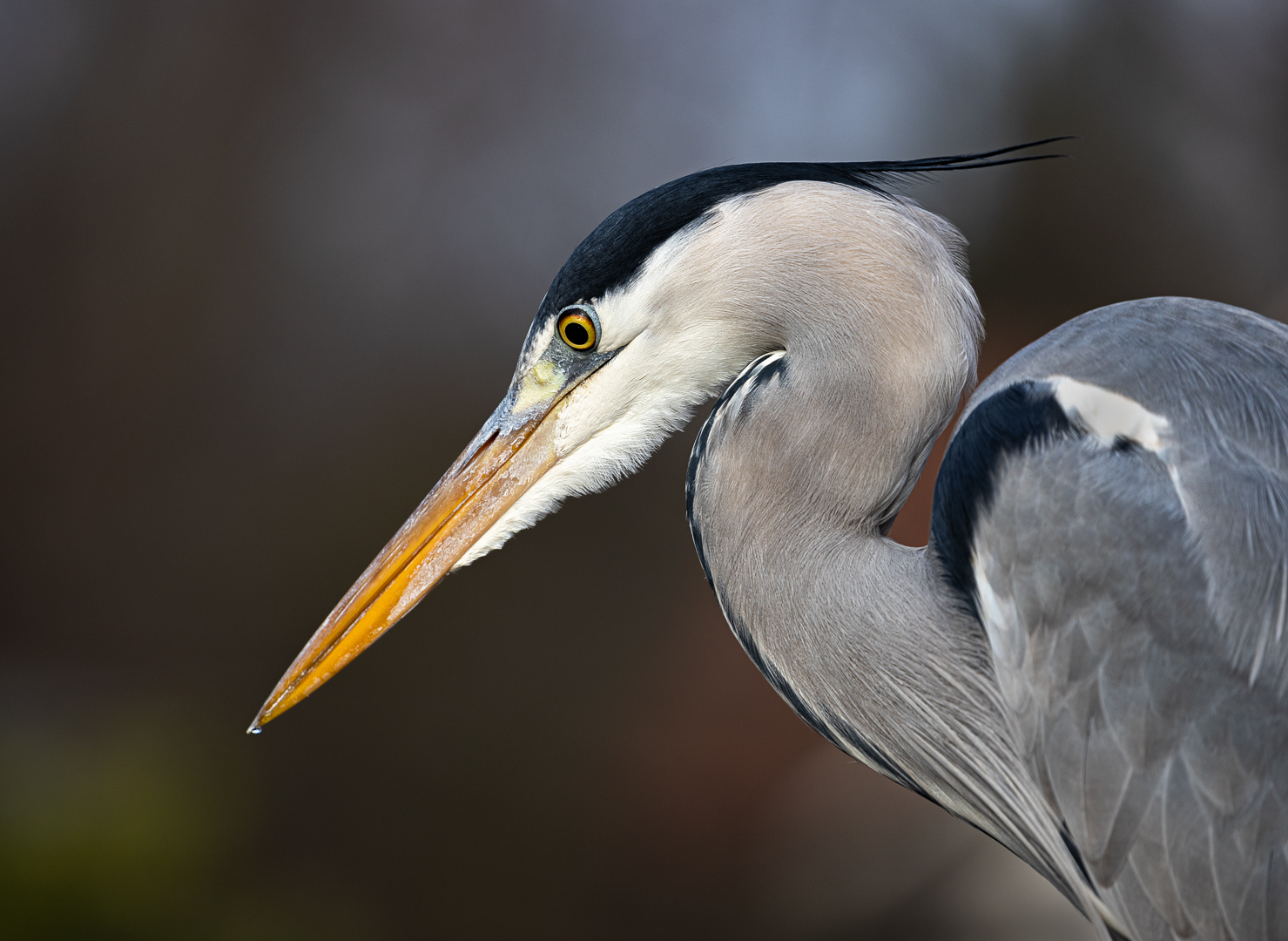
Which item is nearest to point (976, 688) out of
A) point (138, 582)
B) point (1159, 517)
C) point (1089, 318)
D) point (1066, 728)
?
point (1066, 728)

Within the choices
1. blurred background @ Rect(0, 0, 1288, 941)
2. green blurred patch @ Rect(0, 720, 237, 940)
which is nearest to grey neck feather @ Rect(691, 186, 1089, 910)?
blurred background @ Rect(0, 0, 1288, 941)

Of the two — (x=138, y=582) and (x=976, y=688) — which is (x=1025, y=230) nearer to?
(x=976, y=688)

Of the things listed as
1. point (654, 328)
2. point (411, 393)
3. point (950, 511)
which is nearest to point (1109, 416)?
point (950, 511)

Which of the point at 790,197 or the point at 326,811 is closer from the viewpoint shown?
the point at 790,197

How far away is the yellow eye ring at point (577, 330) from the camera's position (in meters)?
0.74

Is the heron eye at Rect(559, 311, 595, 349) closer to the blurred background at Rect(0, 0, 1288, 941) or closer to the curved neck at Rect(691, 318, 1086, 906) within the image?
the curved neck at Rect(691, 318, 1086, 906)

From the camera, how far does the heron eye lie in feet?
2.44

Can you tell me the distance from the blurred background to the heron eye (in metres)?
1.70

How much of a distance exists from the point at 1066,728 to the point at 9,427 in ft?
8.56

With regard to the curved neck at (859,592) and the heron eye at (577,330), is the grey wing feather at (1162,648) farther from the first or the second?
the heron eye at (577,330)

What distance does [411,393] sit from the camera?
2396 millimetres

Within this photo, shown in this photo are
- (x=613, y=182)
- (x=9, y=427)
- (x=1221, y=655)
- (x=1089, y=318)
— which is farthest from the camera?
(x=613, y=182)

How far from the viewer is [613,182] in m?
2.40

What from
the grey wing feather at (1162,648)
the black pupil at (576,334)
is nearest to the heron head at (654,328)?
the black pupil at (576,334)
